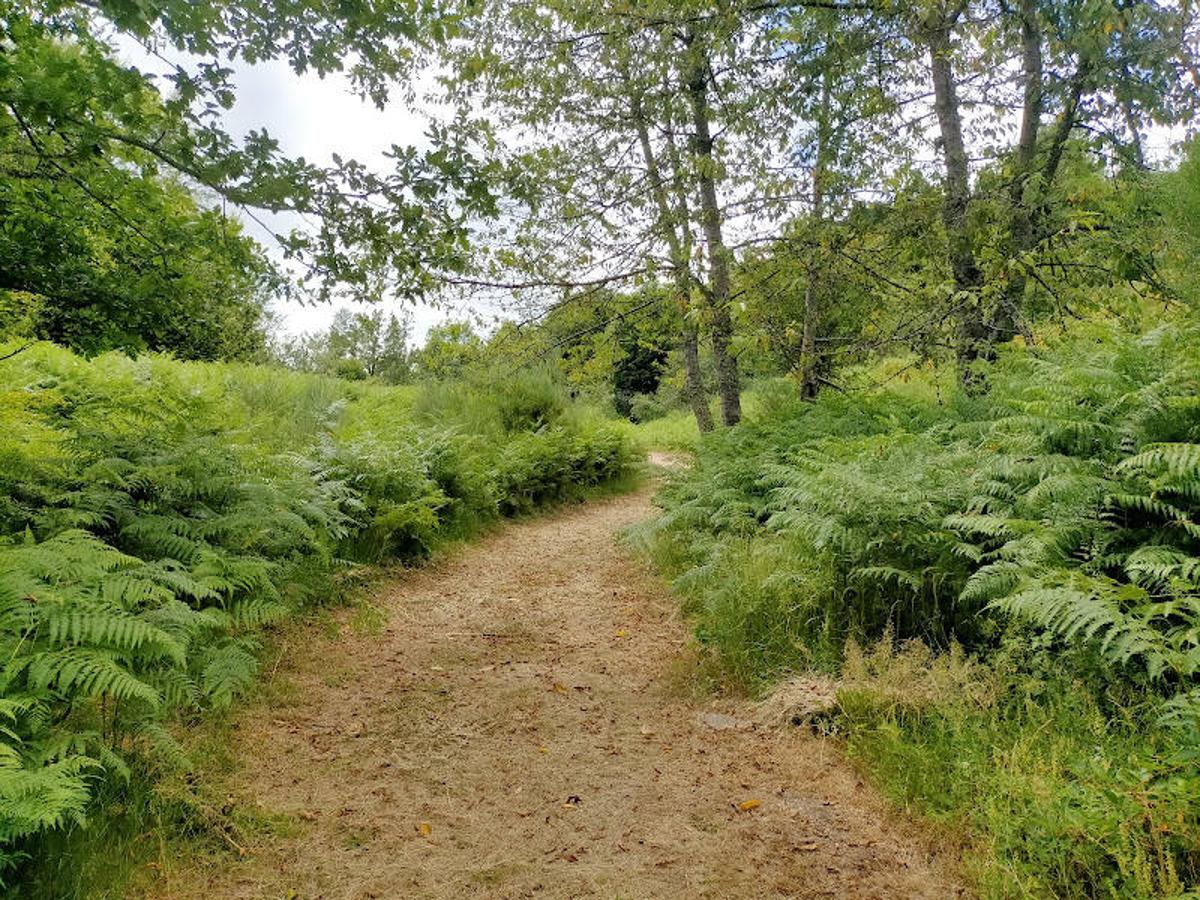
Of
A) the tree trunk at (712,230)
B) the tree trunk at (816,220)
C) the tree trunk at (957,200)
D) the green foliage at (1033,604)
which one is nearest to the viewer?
the green foliage at (1033,604)

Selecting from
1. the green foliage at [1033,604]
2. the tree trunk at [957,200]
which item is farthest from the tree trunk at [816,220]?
the green foliage at [1033,604]

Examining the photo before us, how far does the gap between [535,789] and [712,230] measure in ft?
25.3

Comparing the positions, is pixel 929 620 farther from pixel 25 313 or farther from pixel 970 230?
pixel 25 313

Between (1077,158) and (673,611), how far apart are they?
6.56 meters

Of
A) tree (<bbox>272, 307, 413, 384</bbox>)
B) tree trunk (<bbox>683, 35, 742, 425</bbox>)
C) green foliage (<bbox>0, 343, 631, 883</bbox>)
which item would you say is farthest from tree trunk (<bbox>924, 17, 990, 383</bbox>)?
tree (<bbox>272, 307, 413, 384</bbox>)

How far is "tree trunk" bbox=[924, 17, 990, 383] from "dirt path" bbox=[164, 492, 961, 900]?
506 cm

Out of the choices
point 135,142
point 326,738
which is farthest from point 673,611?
point 135,142

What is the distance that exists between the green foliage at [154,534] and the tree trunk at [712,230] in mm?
3653

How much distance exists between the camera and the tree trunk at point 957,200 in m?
7.12

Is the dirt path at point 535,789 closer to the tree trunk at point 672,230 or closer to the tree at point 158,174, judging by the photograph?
the tree at point 158,174

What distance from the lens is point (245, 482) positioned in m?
4.84

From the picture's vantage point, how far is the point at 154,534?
157 inches

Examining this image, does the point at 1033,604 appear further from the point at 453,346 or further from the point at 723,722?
the point at 453,346

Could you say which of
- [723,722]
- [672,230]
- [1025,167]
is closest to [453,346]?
[672,230]
